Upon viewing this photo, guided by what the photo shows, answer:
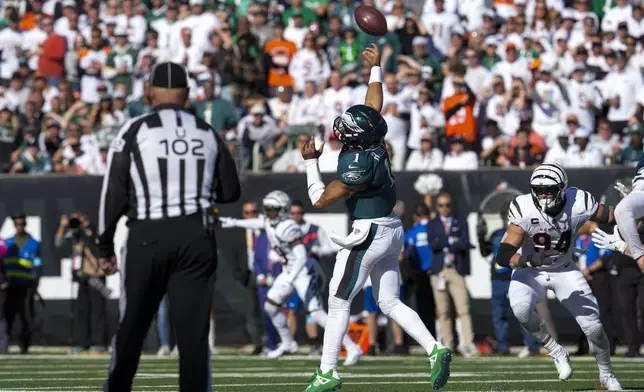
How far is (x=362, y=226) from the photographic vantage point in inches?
337

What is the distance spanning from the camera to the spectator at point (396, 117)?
17080 millimetres

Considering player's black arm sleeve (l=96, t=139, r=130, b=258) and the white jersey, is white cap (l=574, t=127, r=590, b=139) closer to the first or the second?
the white jersey

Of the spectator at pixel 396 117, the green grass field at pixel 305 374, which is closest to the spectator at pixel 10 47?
the spectator at pixel 396 117

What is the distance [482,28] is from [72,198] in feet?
22.1

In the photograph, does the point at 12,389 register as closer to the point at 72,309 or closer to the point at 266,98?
the point at 72,309

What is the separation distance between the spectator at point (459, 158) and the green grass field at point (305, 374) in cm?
309

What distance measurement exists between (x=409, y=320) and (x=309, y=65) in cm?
1114

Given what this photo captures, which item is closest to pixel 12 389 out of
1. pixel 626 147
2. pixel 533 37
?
pixel 626 147

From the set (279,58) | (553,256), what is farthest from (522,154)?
(553,256)

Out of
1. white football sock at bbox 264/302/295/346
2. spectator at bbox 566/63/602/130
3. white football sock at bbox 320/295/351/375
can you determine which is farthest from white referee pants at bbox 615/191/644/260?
spectator at bbox 566/63/602/130

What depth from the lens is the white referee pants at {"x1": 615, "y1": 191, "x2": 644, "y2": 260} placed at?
9555 mm

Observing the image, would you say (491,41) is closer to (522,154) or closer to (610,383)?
(522,154)

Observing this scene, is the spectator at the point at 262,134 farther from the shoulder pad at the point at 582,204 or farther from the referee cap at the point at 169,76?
the referee cap at the point at 169,76

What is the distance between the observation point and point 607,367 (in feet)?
29.8
